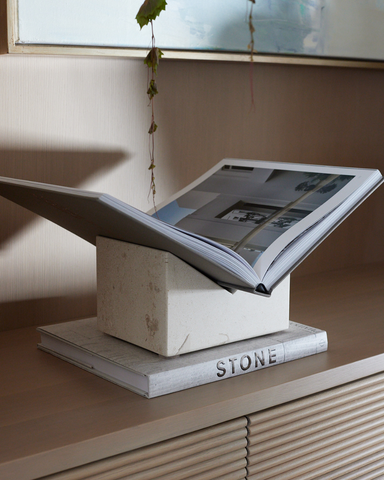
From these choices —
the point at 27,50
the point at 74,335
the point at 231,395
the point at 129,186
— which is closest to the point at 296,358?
the point at 231,395

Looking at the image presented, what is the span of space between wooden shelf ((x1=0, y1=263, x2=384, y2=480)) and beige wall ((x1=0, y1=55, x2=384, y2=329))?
0.37 feet

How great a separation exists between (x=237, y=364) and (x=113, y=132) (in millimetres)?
468

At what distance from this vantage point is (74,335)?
2.48 ft

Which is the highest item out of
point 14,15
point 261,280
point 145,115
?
point 14,15

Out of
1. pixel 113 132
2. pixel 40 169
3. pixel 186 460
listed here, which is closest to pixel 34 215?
pixel 40 169

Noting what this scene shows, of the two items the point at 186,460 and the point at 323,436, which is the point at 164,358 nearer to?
the point at 186,460

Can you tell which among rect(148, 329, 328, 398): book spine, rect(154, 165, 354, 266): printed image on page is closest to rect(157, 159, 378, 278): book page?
rect(154, 165, 354, 266): printed image on page

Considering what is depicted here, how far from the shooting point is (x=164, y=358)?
68cm

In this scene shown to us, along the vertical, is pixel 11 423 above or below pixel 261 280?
below

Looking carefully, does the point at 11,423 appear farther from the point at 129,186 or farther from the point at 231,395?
the point at 129,186

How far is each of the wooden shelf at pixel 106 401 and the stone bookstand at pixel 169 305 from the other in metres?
0.06

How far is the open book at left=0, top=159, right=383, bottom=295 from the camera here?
1.97 ft

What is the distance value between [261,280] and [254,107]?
594mm

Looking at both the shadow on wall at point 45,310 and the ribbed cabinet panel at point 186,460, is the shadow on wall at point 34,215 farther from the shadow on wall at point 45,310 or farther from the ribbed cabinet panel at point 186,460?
the ribbed cabinet panel at point 186,460
